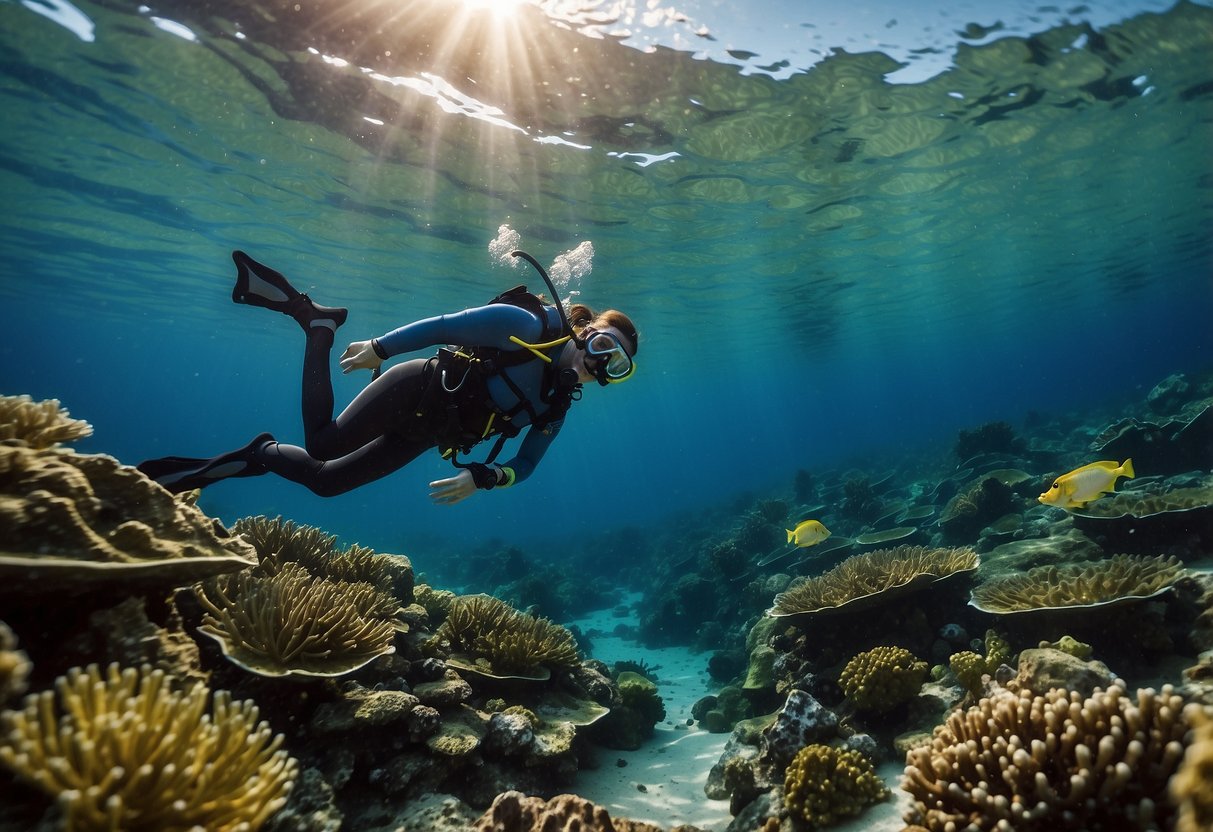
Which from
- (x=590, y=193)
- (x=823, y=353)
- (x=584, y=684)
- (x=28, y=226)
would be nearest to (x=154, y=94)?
(x=590, y=193)

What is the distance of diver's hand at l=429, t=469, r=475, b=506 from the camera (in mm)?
4695

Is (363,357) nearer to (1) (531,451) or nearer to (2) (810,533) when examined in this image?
(1) (531,451)

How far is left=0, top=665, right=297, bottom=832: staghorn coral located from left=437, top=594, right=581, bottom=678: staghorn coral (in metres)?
3.52

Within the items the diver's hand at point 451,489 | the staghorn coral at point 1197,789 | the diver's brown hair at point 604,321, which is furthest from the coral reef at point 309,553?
the staghorn coral at point 1197,789

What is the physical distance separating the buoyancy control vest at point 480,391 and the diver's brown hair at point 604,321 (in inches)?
15.3

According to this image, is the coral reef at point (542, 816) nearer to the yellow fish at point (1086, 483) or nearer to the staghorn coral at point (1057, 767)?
the staghorn coral at point (1057, 767)

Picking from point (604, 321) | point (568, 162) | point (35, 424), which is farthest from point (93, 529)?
point (568, 162)

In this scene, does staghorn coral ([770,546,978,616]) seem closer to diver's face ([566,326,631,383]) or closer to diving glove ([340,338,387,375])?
diver's face ([566,326,631,383])

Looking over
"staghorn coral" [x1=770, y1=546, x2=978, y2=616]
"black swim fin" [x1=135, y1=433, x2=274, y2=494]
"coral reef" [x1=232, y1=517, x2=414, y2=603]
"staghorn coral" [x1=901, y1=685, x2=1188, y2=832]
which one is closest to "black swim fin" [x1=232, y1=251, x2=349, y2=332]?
"black swim fin" [x1=135, y1=433, x2=274, y2=494]

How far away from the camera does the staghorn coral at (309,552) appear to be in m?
5.55

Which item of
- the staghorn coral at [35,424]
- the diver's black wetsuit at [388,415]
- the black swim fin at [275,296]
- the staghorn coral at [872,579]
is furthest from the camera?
the staghorn coral at [872,579]

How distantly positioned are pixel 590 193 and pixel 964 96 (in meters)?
9.95

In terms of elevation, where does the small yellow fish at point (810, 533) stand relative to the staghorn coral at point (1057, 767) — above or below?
below

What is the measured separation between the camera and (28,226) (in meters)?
19.9
